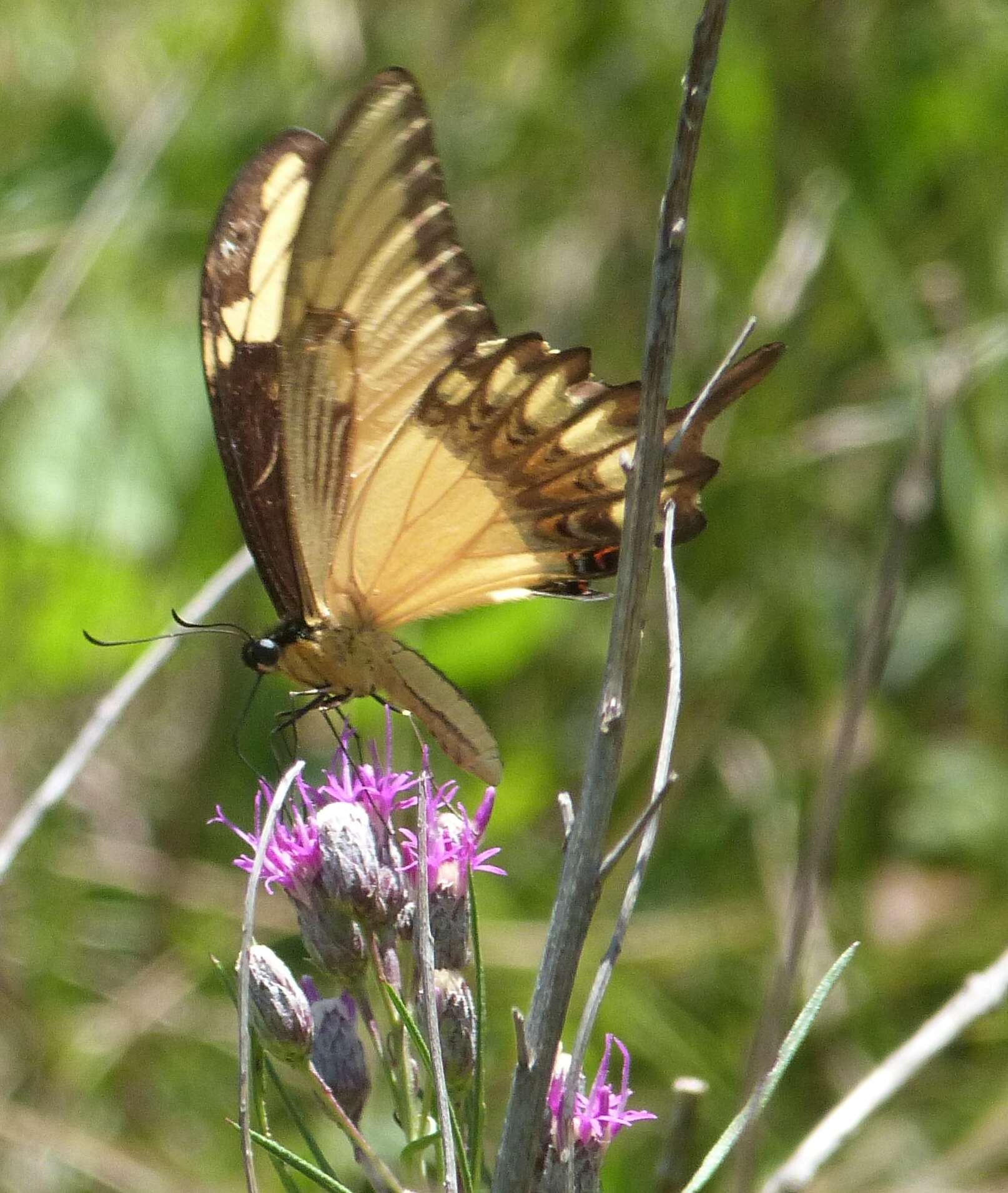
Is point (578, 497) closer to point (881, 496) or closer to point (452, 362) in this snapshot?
point (452, 362)

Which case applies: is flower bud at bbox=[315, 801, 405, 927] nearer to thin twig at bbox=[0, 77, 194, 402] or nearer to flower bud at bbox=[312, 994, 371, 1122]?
flower bud at bbox=[312, 994, 371, 1122]

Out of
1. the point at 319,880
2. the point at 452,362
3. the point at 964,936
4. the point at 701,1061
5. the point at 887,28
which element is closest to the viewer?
the point at 319,880

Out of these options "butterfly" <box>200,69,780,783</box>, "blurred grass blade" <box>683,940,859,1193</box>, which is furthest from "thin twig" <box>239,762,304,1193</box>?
"butterfly" <box>200,69,780,783</box>

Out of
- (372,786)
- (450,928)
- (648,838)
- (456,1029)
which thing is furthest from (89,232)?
(648,838)

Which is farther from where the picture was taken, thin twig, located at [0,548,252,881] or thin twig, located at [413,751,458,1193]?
thin twig, located at [0,548,252,881]

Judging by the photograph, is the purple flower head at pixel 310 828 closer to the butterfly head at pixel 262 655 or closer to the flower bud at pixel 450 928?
the flower bud at pixel 450 928

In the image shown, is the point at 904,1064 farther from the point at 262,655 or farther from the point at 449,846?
the point at 262,655

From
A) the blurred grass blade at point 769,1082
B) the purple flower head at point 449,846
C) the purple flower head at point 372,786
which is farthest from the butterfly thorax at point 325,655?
the blurred grass blade at point 769,1082

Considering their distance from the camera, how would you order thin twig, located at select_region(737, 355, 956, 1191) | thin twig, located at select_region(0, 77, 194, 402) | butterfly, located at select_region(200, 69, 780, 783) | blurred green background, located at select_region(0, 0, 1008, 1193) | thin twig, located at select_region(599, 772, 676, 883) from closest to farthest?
thin twig, located at select_region(599, 772, 676, 883) → thin twig, located at select_region(737, 355, 956, 1191) → butterfly, located at select_region(200, 69, 780, 783) → thin twig, located at select_region(0, 77, 194, 402) → blurred green background, located at select_region(0, 0, 1008, 1193)

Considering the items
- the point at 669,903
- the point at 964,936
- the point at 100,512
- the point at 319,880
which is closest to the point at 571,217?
the point at 100,512
